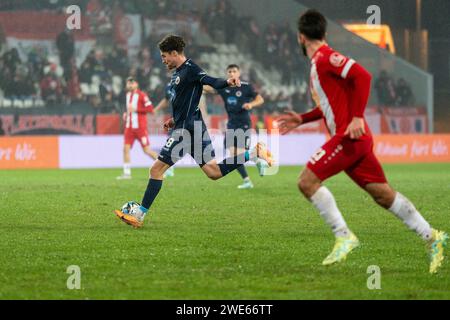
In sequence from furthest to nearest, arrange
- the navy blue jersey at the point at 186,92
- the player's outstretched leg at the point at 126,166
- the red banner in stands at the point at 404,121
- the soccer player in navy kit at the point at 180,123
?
the red banner in stands at the point at 404,121 → the player's outstretched leg at the point at 126,166 → the navy blue jersey at the point at 186,92 → the soccer player in navy kit at the point at 180,123

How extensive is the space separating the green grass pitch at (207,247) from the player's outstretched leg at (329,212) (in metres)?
0.16

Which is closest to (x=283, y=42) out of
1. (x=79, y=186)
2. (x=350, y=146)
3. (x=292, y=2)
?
(x=292, y=2)

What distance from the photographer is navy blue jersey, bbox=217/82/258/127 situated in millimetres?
17688

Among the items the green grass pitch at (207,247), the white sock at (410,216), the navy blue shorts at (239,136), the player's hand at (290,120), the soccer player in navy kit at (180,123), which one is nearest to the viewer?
the green grass pitch at (207,247)

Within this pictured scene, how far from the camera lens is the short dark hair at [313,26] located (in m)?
7.42

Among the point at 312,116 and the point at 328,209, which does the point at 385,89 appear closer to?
the point at 312,116

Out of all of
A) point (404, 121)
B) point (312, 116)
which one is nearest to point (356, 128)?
point (312, 116)

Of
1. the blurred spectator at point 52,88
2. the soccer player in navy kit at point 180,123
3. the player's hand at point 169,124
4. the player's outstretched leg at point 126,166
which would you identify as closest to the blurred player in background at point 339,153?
the soccer player in navy kit at point 180,123

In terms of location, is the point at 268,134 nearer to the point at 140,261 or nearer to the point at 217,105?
the point at 217,105

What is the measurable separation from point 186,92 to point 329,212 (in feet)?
12.2

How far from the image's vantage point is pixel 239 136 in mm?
17562

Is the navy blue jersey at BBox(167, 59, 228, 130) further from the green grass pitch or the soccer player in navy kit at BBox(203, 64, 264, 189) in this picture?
the soccer player in navy kit at BBox(203, 64, 264, 189)

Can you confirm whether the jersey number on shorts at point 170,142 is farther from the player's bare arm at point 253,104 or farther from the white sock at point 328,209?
the player's bare arm at point 253,104

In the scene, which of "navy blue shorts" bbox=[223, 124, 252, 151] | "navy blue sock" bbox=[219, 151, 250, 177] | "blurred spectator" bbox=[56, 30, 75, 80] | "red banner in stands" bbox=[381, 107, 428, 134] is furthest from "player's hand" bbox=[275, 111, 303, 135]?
"blurred spectator" bbox=[56, 30, 75, 80]
